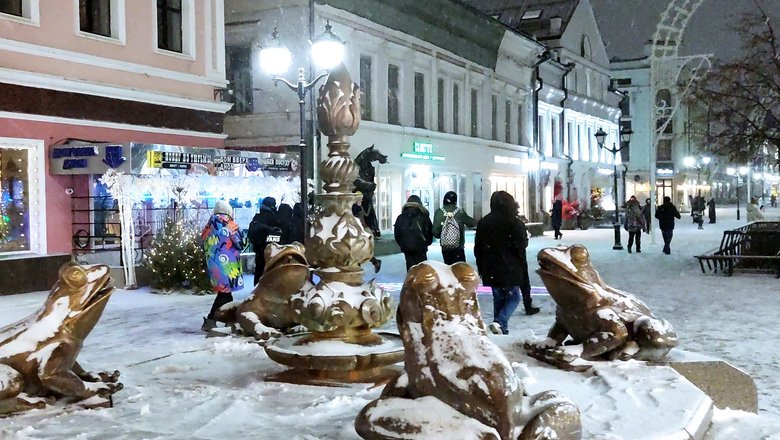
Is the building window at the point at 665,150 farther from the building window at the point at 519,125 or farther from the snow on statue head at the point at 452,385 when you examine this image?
the snow on statue head at the point at 452,385

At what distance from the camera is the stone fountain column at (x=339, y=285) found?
5.56 meters

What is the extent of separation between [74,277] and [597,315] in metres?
3.62

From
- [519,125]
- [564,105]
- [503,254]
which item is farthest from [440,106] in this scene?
[503,254]

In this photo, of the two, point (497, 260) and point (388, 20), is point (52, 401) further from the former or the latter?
point (388, 20)

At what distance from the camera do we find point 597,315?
5871 millimetres

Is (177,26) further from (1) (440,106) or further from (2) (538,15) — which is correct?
(2) (538,15)

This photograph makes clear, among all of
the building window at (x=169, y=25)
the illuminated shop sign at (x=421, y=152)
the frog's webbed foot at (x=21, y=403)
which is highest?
the building window at (x=169, y=25)

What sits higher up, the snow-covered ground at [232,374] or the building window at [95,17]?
the building window at [95,17]

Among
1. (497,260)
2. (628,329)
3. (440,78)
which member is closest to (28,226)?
(497,260)

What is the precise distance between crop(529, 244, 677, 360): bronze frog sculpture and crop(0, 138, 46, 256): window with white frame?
12.7m

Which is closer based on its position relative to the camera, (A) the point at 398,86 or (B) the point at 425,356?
(B) the point at 425,356

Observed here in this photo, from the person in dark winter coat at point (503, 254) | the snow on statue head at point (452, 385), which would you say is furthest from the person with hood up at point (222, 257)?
the snow on statue head at point (452, 385)

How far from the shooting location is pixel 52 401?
496 centimetres

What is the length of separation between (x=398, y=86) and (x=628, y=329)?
23691mm
